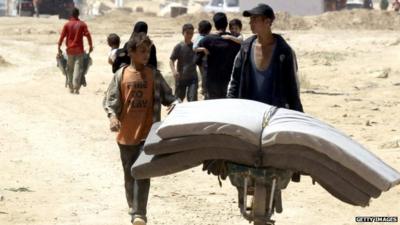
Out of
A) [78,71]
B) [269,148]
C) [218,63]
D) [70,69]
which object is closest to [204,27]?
[218,63]

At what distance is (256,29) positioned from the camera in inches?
295

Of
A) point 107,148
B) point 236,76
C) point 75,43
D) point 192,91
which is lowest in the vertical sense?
point 107,148

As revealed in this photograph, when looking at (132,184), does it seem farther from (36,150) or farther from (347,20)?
(347,20)

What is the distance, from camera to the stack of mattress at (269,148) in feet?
20.0

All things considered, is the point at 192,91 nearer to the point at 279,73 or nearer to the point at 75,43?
the point at 279,73

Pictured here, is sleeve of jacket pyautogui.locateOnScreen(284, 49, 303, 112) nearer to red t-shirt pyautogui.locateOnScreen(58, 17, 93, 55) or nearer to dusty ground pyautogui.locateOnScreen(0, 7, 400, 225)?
dusty ground pyautogui.locateOnScreen(0, 7, 400, 225)

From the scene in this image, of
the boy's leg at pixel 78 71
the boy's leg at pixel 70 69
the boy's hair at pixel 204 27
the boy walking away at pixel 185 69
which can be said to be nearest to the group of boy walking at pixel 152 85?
the boy's hair at pixel 204 27

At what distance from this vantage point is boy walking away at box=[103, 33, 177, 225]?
27.5 feet

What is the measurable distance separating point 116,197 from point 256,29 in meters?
3.51

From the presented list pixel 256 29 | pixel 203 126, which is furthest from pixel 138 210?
pixel 203 126

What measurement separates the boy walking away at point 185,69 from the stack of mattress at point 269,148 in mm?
7546

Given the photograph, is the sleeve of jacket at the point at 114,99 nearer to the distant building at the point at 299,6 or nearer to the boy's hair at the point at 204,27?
the boy's hair at the point at 204,27

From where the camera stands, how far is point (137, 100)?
330 inches

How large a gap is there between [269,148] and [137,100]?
2380mm
